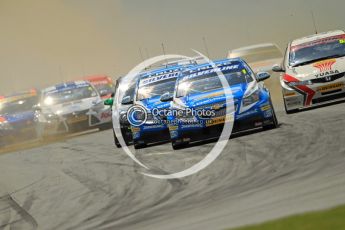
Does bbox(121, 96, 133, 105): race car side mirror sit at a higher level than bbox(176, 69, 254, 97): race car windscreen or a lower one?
lower

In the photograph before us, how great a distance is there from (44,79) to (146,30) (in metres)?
11.3

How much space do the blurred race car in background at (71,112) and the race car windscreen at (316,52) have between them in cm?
664

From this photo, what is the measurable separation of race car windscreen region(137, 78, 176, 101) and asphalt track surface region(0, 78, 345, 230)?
1.23 metres

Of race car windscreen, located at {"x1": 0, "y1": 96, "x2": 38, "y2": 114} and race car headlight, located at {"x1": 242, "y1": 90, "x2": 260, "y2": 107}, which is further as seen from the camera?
race car windscreen, located at {"x1": 0, "y1": 96, "x2": 38, "y2": 114}

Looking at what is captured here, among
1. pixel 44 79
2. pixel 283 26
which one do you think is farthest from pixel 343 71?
pixel 44 79

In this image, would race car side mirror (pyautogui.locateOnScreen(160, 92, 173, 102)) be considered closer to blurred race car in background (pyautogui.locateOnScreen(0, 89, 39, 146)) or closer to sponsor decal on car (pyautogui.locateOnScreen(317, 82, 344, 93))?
sponsor decal on car (pyautogui.locateOnScreen(317, 82, 344, 93))

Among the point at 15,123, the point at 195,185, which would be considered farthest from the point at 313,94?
the point at 15,123

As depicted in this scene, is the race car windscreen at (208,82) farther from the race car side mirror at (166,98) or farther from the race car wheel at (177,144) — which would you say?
the race car wheel at (177,144)

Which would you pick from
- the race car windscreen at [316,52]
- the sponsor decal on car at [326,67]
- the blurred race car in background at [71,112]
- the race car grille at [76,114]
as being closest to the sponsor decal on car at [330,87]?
the sponsor decal on car at [326,67]

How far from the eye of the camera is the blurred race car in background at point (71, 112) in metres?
21.4
